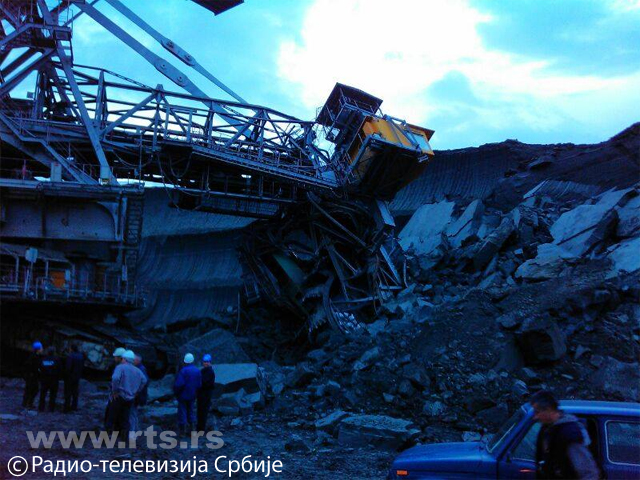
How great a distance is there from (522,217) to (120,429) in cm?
1324

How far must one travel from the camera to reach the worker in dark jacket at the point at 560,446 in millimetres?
4115

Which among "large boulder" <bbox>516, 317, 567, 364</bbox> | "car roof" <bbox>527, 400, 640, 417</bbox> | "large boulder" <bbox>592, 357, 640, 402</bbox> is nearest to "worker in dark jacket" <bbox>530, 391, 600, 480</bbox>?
"car roof" <bbox>527, 400, 640, 417</bbox>

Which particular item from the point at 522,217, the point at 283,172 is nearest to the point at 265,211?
the point at 283,172

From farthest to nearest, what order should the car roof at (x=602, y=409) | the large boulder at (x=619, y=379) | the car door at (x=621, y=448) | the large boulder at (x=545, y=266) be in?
the large boulder at (x=545, y=266), the large boulder at (x=619, y=379), the car roof at (x=602, y=409), the car door at (x=621, y=448)

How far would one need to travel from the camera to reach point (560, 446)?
4.21 meters

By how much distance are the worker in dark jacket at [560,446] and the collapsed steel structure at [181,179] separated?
12.6 meters

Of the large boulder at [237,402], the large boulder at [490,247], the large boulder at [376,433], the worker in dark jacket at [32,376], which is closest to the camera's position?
the large boulder at [376,433]

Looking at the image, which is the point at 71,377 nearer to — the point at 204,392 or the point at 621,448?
the point at 204,392

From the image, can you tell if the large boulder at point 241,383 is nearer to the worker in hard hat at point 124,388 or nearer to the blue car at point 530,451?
the worker in hard hat at point 124,388

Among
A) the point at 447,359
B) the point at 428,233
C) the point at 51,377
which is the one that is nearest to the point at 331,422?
the point at 447,359

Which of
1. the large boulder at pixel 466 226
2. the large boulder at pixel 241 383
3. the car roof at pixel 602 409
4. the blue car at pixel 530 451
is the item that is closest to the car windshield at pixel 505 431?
the blue car at pixel 530 451

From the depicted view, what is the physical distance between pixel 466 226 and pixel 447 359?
980cm

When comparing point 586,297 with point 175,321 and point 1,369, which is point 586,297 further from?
point 175,321

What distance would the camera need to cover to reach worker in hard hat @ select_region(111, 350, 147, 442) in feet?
28.4
